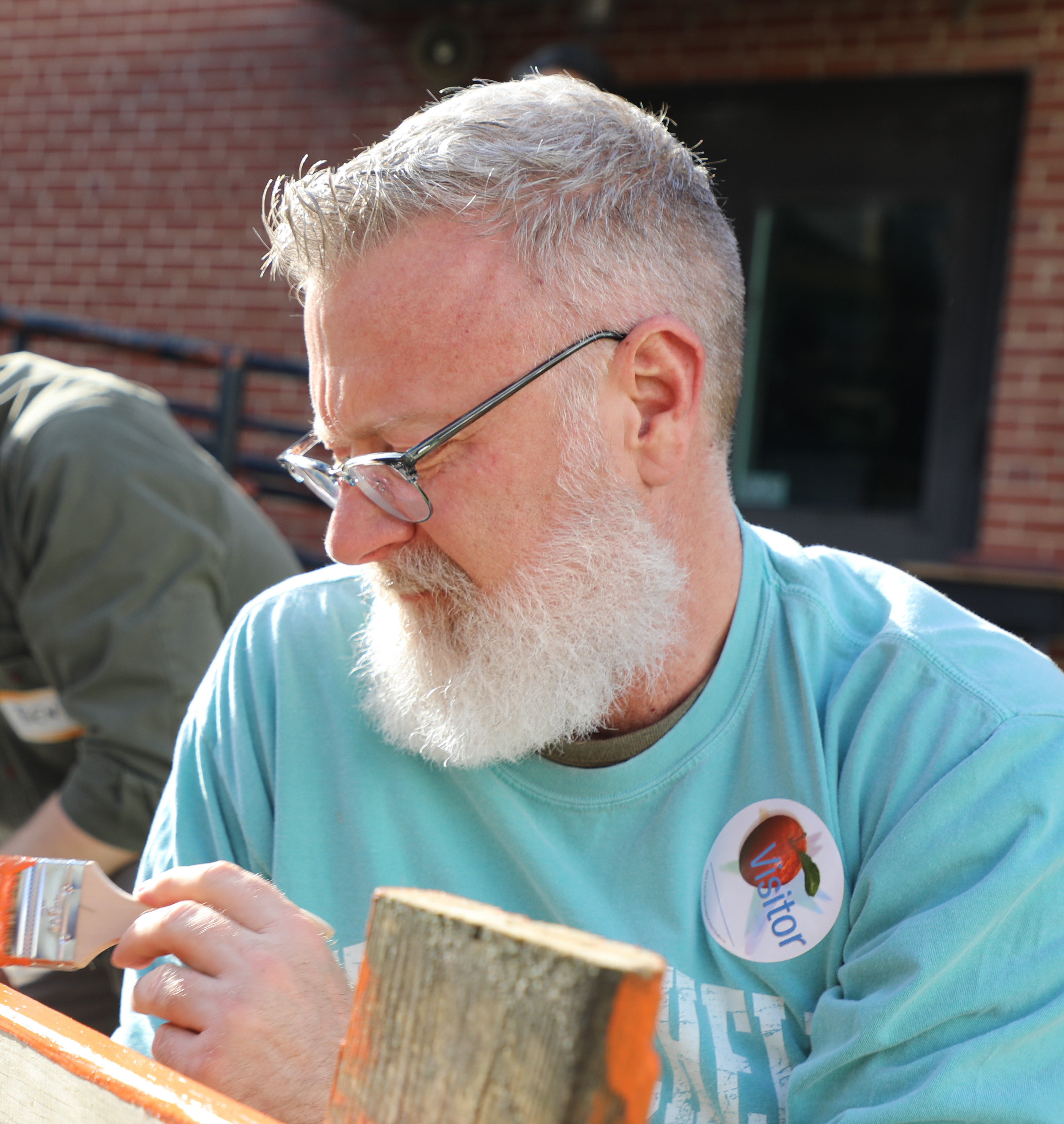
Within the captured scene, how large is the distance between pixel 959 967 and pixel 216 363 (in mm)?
3745

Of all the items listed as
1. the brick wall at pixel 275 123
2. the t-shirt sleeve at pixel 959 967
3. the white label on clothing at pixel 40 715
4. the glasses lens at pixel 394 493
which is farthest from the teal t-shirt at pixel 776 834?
the brick wall at pixel 275 123

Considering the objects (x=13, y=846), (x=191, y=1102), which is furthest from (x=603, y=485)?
(x=13, y=846)

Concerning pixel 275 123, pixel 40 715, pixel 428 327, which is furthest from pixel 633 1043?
pixel 275 123

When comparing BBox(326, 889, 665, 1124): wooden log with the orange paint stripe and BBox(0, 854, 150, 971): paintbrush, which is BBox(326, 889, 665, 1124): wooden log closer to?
the orange paint stripe

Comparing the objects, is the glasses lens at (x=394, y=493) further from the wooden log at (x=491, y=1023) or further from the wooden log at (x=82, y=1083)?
the wooden log at (x=491, y=1023)

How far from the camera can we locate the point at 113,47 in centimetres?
618

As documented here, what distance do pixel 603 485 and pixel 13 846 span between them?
152cm

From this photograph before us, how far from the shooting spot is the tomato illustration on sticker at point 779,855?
1285 mm

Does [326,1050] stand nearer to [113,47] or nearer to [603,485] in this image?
[603,485]

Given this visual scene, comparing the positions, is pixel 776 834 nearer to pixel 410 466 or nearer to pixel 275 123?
pixel 410 466

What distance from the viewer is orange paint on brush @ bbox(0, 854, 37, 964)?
3.29 ft

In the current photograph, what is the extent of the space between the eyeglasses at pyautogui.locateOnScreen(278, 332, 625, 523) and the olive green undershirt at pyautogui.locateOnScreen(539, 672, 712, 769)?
0.34 metres

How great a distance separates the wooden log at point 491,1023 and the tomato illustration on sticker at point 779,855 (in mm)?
756

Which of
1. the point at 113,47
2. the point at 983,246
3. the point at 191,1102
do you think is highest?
the point at 113,47
